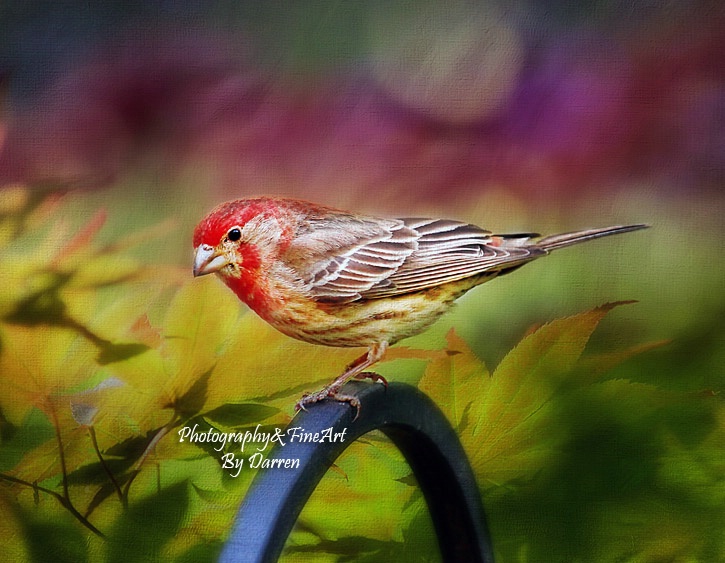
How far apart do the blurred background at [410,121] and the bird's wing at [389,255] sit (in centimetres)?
3

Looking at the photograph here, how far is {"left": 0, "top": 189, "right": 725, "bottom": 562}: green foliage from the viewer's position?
1385 millimetres

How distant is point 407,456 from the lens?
1.02 metres

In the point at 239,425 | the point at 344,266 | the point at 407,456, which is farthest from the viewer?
the point at 239,425

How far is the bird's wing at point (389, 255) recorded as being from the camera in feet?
4.25

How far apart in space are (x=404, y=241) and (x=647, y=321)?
437 millimetres

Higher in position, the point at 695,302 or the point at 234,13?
the point at 234,13

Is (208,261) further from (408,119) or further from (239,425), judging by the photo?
(408,119)

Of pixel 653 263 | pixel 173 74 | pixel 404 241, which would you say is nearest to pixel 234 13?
pixel 173 74

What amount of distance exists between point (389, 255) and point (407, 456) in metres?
0.39

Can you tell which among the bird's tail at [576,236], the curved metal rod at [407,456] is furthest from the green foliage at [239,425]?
the curved metal rod at [407,456]

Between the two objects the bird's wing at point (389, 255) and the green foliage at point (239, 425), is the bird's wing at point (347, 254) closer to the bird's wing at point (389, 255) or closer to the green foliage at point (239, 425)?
the bird's wing at point (389, 255)

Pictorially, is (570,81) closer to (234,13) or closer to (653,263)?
(653,263)

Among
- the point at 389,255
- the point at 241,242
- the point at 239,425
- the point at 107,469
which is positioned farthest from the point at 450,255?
the point at 107,469

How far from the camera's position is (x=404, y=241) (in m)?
1.32
